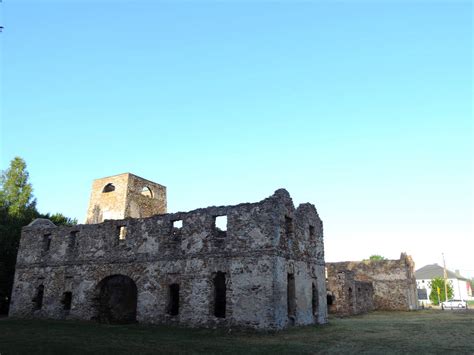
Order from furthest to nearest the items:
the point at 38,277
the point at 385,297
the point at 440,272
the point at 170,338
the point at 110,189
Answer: the point at 440,272 < the point at 385,297 < the point at 110,189 < the point at 38,277 < the point at 170,338

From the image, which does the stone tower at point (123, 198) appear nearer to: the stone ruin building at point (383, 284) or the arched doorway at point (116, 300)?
the arched doorway at point (116, 300)

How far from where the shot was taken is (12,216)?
31766 mm

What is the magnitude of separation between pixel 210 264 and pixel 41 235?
12570 mm

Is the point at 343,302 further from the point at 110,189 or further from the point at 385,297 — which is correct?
the point at 110,189

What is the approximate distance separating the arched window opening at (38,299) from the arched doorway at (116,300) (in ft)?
15.4

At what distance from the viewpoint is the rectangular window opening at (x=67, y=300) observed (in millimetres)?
22656

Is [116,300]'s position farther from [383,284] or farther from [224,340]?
[383,284]

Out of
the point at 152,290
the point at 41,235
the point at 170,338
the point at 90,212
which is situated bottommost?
the point at 170,338

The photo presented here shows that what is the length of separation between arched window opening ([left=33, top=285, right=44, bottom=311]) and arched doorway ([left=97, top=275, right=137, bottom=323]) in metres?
4.70

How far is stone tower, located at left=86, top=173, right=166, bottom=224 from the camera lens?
1288 inches

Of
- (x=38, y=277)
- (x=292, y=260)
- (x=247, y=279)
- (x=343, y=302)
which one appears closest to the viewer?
(x=247, y=279)

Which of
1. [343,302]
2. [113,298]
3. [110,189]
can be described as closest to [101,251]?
[113,298]

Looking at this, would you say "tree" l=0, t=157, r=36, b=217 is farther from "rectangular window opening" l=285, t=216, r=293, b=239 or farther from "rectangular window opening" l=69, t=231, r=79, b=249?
"rectangular window opening" l=285, t=216, r=293, b=239

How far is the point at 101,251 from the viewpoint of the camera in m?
22.2
